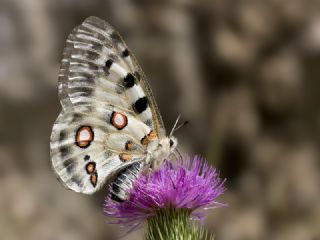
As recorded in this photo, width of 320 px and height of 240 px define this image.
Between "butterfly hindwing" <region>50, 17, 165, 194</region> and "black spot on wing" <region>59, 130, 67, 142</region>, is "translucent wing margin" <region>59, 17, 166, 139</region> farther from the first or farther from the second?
"black spot on wing" <region>59, 130, 67, 142</region>

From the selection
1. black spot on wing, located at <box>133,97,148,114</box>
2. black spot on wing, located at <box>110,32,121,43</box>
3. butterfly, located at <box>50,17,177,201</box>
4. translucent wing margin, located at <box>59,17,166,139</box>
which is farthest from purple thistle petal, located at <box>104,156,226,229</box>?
black spot on wing, located at <box>110,32,121,43</box>

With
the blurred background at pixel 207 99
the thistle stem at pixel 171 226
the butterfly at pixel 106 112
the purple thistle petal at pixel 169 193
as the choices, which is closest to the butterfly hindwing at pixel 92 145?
the butterfly at pixel 106 112

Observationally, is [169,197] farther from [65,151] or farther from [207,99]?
[207,99]

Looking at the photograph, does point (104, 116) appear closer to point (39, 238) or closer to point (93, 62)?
point (93, 62)

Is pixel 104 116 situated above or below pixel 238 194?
below

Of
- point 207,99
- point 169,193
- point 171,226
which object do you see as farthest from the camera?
point 207,99

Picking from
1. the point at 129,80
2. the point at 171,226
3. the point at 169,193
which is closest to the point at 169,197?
the point at 169,193

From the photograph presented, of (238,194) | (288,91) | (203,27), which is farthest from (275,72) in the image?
(238,194)
